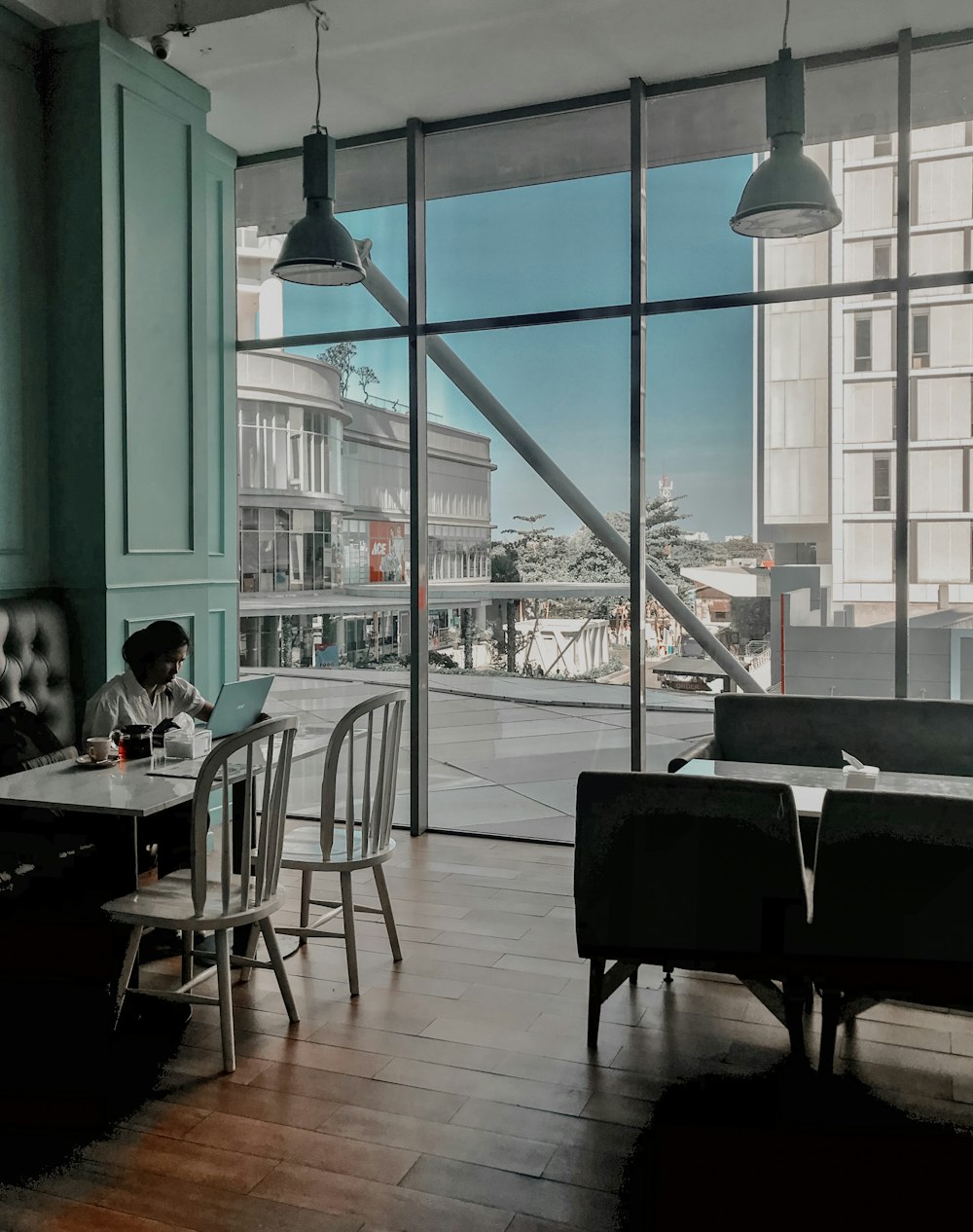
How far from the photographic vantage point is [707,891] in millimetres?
2623

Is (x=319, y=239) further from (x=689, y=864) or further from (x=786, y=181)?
(x=689, y=864)

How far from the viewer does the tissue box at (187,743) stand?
11.1ft

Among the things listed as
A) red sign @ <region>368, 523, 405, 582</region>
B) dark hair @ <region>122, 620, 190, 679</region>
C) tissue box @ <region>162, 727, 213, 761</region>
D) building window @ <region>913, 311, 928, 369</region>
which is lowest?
tissue box @ <region>162, 727, 213, 761</region>

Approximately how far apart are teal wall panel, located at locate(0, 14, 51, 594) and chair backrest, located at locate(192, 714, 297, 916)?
74.4 inches

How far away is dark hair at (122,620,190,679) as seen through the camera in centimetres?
368

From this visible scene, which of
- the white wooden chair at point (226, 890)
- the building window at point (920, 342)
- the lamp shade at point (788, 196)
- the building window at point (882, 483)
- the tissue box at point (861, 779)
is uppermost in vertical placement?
the lamp shade at point (788, 196)

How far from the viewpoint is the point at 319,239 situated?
12.6ft

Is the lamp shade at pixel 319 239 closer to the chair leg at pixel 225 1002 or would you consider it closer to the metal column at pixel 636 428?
the metal column at pixel 636 428

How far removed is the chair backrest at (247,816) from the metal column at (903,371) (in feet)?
9.23

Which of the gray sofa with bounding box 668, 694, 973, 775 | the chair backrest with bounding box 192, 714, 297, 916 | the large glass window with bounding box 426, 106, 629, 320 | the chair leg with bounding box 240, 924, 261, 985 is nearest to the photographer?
the chair backrest with bounding box 192, 714, 297, 916

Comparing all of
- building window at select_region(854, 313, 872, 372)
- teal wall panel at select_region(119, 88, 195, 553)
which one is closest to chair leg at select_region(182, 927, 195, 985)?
teal wall panel at select_region(119, 88, 195, 553)

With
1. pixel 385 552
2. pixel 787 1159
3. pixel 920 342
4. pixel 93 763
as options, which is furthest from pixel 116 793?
pixel 920 342

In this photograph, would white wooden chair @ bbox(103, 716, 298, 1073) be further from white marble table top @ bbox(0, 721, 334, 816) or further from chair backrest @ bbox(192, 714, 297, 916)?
white marble table top @ bbox(0, 721, 334, 816)

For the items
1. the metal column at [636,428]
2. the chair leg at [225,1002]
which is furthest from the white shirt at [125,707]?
the metal column at [636,428]
